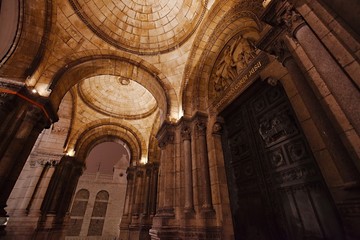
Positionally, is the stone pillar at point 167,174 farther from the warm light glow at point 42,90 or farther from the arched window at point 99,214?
the arched window at point 99,214

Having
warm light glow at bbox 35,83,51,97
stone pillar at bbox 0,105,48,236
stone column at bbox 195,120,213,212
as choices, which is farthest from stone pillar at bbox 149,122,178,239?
warm light glow at bbox 35,83,51,97

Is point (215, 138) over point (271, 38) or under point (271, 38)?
under

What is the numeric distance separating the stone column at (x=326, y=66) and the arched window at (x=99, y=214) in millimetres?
23393

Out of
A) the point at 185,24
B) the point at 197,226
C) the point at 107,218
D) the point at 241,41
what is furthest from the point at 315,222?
the point at 107,218

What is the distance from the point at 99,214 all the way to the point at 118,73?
19250mm

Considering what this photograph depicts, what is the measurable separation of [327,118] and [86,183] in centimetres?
2382

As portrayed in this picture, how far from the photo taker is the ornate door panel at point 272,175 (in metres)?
2.39

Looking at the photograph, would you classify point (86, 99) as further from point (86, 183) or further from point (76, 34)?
point (86, 183)

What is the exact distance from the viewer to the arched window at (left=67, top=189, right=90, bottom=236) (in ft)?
57.6

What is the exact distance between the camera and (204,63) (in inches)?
220

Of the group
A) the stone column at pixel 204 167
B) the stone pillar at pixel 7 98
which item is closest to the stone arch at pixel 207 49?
the stone column at pixel 204 167

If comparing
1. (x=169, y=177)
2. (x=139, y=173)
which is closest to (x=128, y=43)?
(x=169, y=177)

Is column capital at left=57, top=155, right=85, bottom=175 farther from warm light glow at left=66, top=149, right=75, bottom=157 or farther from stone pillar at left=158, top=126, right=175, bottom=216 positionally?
stone pillar at left=158, top=126, right=175, bottom=216

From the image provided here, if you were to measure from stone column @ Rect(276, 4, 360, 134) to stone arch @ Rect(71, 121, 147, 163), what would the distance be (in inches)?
393
